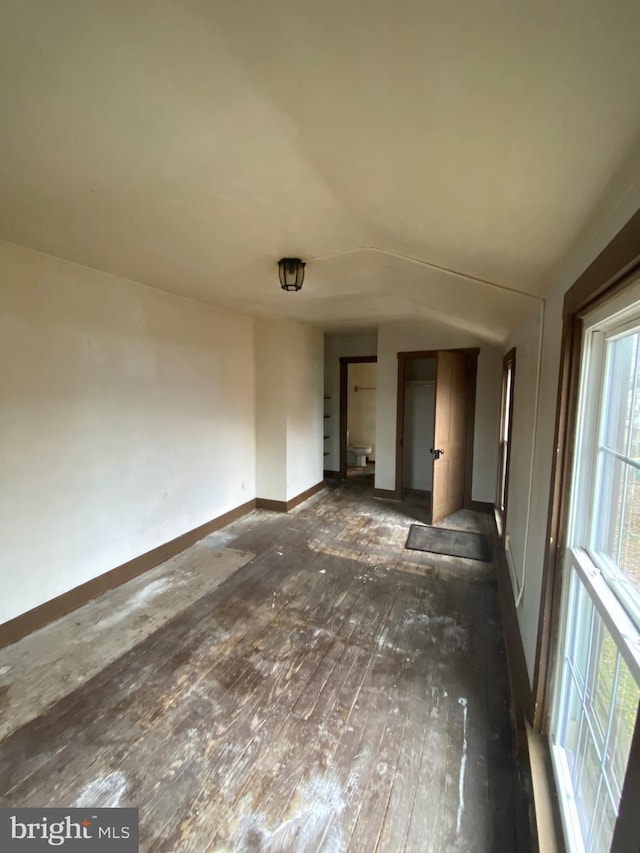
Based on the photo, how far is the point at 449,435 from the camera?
4.37m

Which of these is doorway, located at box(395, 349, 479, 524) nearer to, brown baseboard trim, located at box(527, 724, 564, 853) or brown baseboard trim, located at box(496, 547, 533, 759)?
brown baseboard trim, located at box(496, 547, 533, 759)

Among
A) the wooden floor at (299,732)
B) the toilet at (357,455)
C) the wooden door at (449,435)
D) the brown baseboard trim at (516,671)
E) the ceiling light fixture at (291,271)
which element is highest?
the ceiling light fixture at (291,271)

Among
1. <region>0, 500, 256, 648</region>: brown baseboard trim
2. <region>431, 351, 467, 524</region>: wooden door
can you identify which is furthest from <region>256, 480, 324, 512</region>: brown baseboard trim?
<region>431, 351, 467, 524</region>: wooden door

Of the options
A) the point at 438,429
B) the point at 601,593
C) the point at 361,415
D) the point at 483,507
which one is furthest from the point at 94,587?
the point at 361,415

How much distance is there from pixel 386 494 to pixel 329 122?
4.68m

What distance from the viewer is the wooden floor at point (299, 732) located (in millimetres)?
1363

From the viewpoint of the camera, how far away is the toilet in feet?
23.7

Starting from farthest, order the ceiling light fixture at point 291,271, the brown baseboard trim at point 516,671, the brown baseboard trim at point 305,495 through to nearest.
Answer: the brown baseboard trim at point 305,495
the ceiling light fixture at point 291,271
the brown baseboard trim at point 516,671

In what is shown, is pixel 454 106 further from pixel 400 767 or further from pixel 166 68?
pixel 400 767

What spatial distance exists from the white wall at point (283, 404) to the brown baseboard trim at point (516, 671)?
2700 millimetres

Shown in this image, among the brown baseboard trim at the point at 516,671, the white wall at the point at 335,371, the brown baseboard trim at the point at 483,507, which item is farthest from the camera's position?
the white wall at the point at 335,371

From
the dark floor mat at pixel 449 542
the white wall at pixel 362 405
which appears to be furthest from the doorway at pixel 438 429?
the white wall at pixel 362 405

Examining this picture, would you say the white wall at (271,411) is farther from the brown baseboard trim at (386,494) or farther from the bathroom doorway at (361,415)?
the bathroom doorway at (361,415)

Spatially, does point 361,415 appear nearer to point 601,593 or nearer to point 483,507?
point 483,507
